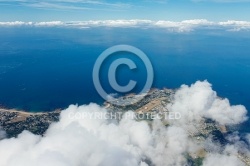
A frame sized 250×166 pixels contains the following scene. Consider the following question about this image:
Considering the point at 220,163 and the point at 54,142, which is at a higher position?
the point at 54,142

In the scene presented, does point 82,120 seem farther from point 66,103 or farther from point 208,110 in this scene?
point 208,110

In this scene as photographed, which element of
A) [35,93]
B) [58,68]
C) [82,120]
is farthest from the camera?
[58,68]

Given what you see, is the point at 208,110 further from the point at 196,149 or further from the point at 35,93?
the point at 35,93

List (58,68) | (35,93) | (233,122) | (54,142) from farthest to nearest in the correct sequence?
(58,68), (35,93), (233,122), (54,142)

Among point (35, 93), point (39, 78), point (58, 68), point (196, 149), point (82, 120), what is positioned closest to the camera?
point (82, 120)

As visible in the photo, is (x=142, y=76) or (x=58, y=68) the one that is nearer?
(x=142, y=76)

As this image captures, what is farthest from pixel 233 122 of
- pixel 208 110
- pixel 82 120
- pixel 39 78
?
pixel 39 78

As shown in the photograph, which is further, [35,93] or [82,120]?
[35,93]

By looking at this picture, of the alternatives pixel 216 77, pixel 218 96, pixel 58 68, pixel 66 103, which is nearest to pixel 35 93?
pixel 66 103

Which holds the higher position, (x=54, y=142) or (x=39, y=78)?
(x=54, y=142)
